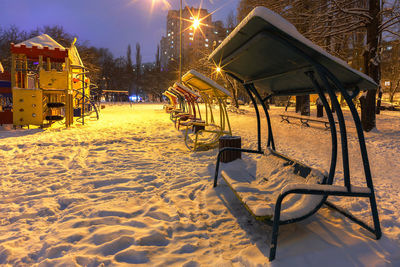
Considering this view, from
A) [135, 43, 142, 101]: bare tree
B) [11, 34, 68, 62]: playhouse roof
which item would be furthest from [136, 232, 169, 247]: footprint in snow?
[135, 43, 142, 101]: bare tree

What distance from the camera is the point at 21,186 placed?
148 inches

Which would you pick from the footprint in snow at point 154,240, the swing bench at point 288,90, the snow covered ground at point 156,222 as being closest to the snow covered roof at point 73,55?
the snow covered ground at point 156,222

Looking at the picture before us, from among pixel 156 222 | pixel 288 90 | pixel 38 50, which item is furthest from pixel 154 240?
pixel 38 50

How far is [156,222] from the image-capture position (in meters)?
2.69

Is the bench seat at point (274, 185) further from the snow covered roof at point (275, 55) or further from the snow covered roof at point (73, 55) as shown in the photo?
the snow covered roof at point (73, 55)

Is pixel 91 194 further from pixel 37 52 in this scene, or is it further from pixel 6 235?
pixel 37 52

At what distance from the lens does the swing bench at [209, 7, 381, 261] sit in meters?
1.94

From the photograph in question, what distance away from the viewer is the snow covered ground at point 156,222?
207 cm

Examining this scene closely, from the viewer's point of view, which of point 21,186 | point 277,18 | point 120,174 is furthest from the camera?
point 120,174

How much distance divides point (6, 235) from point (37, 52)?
10791 mm

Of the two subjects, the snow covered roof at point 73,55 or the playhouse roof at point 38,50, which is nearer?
the playhouse roof at point 38,50

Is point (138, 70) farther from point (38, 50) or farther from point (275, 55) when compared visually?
point (275, 55)

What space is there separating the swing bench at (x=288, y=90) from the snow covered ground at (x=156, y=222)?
0.98ft

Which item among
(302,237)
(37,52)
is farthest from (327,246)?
(37,52)
